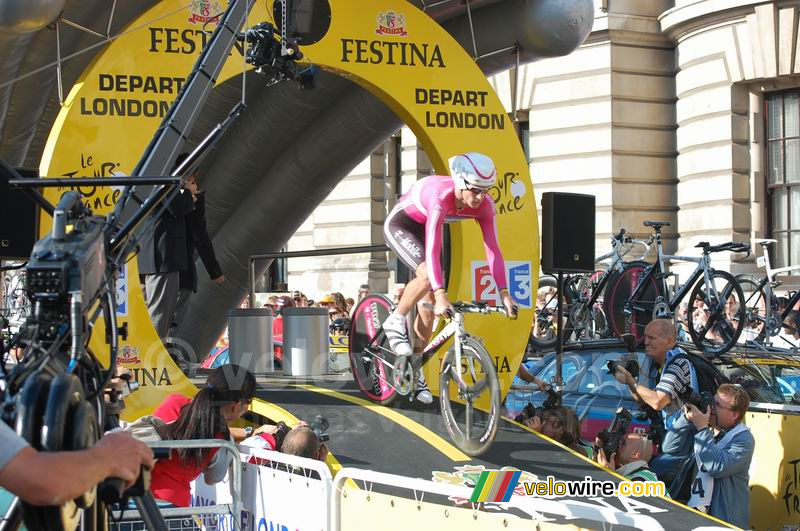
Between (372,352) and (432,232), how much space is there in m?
1.60

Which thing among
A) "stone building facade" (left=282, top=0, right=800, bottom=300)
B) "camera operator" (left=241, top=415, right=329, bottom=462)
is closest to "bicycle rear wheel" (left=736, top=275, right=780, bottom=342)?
"stone building facade" (left=282, top=0, right=800, bottom=300)

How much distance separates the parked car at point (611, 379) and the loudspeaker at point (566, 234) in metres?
1.32

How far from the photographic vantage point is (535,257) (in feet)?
31.9

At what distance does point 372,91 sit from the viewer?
9.24 m

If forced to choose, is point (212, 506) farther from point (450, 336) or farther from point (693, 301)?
point (693, 301)


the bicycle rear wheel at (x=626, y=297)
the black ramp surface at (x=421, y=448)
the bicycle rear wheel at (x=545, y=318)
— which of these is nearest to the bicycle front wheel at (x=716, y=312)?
the bicycle rear wheel at (x=626, y=297)

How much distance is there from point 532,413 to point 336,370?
3.32m

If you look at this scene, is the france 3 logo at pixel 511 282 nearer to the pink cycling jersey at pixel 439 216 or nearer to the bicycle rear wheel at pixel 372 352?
the bicycle rear wheel at pixel 372 352

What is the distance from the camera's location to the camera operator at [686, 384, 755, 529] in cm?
747

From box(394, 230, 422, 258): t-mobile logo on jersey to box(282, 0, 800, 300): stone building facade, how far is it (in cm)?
1365

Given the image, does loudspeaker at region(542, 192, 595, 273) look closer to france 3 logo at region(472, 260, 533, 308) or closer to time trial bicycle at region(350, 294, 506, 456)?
france 3 logo at region(472, 260, 533, 308)

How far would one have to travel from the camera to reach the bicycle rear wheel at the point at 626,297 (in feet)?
43.8

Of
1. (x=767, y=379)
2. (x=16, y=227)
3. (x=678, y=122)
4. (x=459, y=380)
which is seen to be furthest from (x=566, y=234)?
(x=678, y=122)

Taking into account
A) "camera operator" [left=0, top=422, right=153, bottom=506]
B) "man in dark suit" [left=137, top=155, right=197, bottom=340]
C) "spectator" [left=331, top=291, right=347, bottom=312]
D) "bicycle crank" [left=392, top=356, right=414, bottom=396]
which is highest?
"man in dark suit" [left=137, top=155, right=197, bottom=340]
